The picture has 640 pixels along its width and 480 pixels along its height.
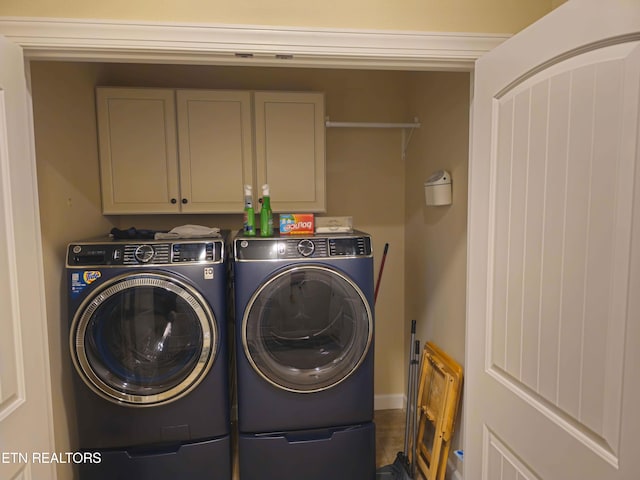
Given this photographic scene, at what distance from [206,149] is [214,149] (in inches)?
2.0

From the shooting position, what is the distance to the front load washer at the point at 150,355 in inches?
69.7

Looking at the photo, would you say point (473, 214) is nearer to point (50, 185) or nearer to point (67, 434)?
point (50, 185)

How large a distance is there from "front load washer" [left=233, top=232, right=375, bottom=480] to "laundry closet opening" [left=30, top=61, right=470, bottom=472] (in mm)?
585

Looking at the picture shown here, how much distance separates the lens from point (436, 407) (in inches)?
83.7

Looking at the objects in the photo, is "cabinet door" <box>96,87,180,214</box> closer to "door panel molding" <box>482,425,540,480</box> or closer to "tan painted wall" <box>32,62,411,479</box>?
"tan painted wall" <box>32,62,411,479</box>

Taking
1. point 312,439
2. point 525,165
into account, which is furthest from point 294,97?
point 312,439

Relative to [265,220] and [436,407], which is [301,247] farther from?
[436,407]

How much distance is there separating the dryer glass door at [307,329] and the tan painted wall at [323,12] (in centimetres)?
109

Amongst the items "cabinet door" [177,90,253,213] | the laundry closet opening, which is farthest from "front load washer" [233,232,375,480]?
"cabinet door" [177,90,253,213]

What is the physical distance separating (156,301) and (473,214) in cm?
149

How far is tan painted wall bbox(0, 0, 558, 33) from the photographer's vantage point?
1159mm

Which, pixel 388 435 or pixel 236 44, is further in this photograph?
pixel 388 435

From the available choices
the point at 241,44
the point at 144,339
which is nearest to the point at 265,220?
the point at 144,339

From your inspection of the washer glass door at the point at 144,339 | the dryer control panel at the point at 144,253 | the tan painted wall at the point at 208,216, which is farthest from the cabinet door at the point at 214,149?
the washer glass door at the point at 144,339
